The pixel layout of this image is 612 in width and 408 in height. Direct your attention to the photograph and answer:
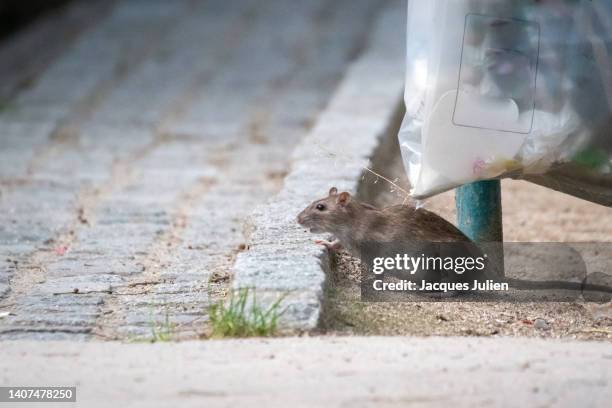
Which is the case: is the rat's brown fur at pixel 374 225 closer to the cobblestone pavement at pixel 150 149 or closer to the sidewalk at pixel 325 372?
the cobblestone pavement at pixel 150 149

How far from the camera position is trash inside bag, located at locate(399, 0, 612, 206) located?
4.20 m

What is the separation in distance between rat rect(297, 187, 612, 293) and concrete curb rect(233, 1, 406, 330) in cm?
12

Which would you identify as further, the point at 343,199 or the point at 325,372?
the point at 343,199

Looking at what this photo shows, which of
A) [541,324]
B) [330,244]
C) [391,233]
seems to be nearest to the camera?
[541,324]

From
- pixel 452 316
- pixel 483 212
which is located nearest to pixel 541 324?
pixel 452 316

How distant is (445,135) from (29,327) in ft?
5.40

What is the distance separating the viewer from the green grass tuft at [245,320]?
387 cm

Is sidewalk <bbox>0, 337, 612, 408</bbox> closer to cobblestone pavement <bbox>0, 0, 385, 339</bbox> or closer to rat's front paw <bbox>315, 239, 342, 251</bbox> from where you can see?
cobblestone pavement <bbox>0, 0, 385, 339</bbox>

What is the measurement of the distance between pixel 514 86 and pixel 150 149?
3684 millimetres

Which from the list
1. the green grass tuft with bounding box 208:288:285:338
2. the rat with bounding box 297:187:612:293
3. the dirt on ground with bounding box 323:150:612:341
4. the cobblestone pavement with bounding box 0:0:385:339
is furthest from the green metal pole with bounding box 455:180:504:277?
the green grass tuft with bounding box 208:288:285:338

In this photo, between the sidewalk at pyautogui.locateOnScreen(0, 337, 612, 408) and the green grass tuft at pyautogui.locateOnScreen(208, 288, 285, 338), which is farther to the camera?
the green grass tuft at pyautogui.locateOnScreen(208, 288, 285, 338)

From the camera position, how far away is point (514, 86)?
425 centimetres

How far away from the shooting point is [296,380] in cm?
343

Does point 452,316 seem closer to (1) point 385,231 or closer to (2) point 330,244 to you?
(1) point 385,231
